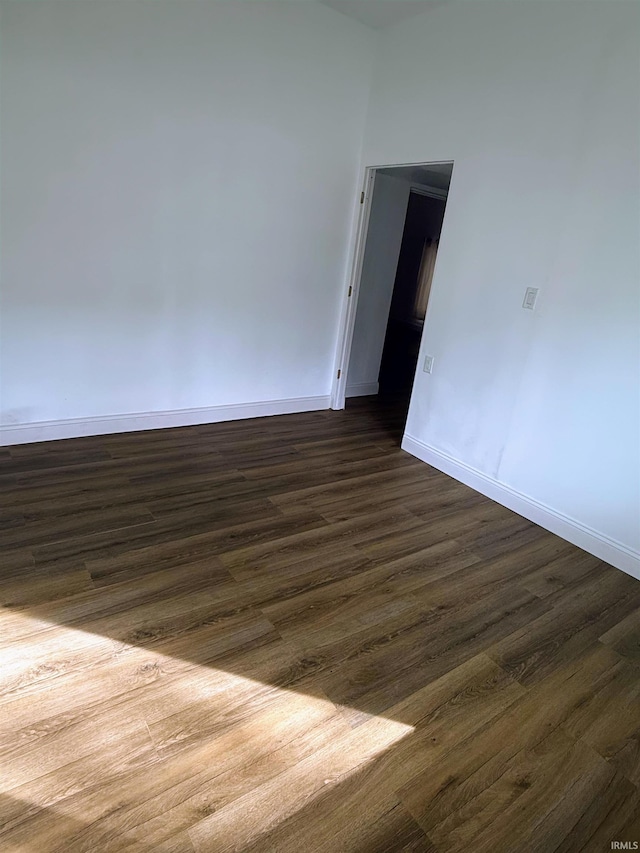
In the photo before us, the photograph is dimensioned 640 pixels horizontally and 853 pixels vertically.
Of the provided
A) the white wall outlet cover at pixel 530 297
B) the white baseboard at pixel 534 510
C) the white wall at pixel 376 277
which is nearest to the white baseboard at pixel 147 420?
the white wall at pixel 376 277

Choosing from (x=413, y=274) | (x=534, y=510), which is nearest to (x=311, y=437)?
(x=534, y=510)

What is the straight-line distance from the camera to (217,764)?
1.51m

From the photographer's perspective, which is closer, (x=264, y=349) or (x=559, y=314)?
(x=559, y=314)

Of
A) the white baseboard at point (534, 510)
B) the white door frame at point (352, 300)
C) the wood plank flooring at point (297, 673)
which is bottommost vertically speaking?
the wood plank flooring at point (297, 673)

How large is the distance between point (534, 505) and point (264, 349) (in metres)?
2.41

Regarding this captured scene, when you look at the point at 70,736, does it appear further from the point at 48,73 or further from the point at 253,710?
the point at 48,73

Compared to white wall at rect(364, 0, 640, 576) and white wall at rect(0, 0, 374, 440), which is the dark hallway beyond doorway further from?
white wall at rect(364, 0, 640, 576)

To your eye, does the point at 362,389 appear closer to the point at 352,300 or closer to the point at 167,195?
the point at 352,300

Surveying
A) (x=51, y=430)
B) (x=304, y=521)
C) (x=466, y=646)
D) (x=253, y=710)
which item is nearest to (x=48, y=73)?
(x=51, y=430)

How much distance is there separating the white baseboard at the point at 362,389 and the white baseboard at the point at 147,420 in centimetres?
54

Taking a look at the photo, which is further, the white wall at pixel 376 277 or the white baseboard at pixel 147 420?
the white wall at pixel 376 277

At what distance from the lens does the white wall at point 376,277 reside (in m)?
4.58

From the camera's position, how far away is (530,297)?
9.95 ft

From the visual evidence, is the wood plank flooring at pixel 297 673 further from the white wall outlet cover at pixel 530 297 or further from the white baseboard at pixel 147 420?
the white wall outlet cover at pixel 530 297
